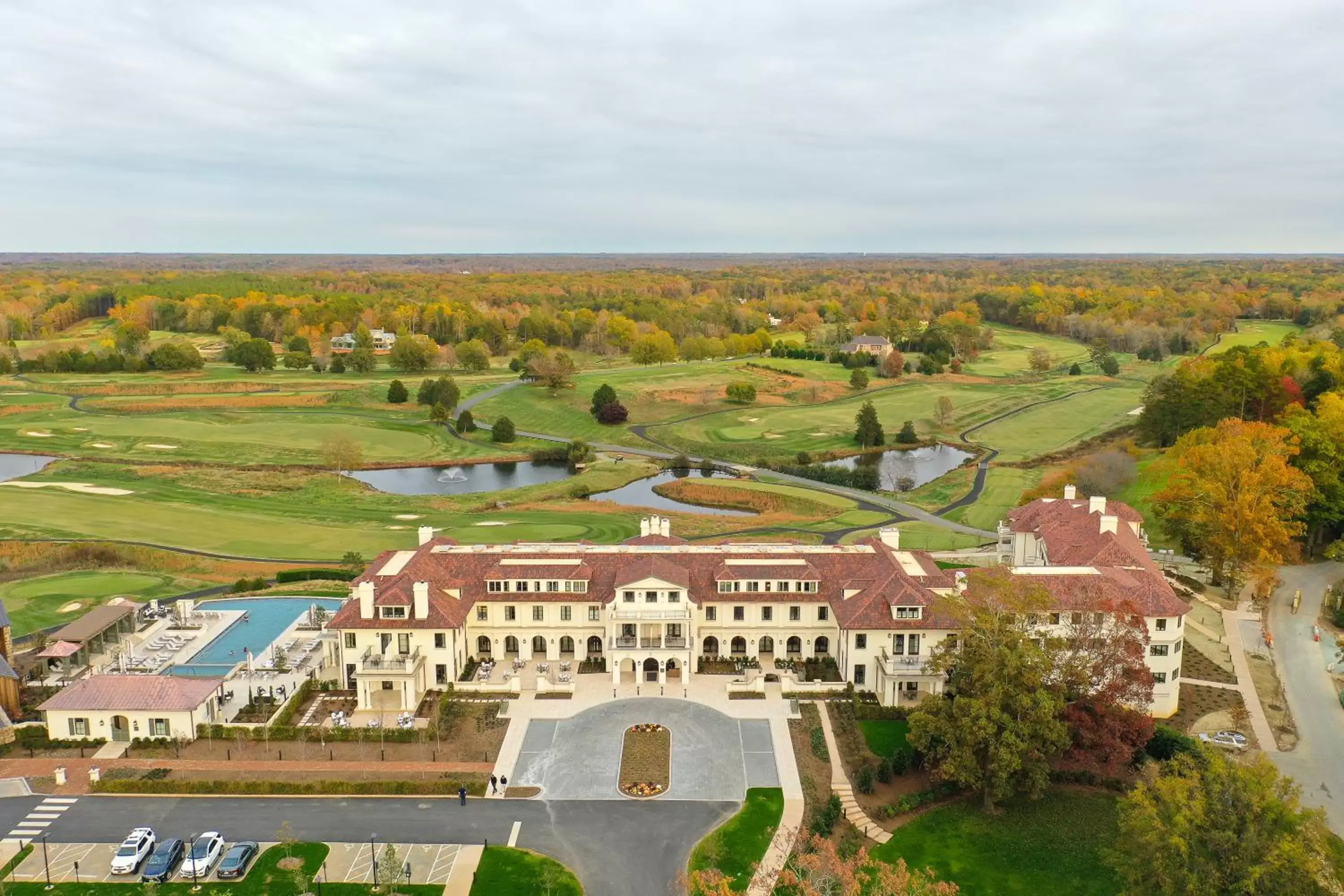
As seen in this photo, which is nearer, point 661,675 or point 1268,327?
point 661,675

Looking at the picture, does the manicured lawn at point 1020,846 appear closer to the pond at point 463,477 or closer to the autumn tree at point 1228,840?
the autumn tree at point 1228,840

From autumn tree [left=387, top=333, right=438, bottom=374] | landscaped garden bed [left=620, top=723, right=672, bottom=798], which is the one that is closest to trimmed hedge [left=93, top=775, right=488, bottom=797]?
landscaped garden bed [left=620, top=723, right=672, bottom=798]

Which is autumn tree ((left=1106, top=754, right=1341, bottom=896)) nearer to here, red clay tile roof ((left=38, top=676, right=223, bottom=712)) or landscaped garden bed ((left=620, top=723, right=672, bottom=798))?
landscaped garden bed ((left=620, top=723, right=672, bottom=798))

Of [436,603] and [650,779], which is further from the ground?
[436,603]

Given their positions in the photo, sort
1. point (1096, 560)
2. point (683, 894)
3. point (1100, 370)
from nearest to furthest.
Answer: point (683, 894) < point (1096, 560) < point (1100, 370)

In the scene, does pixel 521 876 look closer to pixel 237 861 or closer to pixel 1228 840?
pixel 237 861

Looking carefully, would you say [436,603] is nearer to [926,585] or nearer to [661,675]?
[661,675]

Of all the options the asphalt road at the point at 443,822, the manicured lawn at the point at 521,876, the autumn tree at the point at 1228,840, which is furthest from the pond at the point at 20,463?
the autumn tree at the point at 1228,840

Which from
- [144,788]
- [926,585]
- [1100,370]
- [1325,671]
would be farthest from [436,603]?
[1100,370]

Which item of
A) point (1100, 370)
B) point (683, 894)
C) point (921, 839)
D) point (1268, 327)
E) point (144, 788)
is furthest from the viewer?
point (1268, 327)
